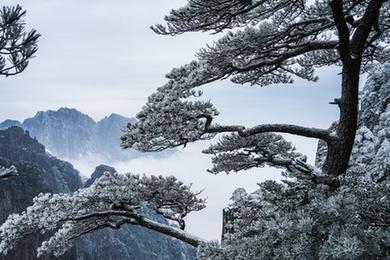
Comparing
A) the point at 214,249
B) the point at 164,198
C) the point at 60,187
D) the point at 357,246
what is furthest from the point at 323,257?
the point at 60,187

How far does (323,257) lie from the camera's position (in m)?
2.74

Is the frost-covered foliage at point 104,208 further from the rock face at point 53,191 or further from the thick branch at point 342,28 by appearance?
the rock face at point 53,191

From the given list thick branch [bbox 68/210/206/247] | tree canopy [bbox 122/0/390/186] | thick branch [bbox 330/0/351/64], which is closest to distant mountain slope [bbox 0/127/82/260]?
thick branch [bbox 68/210/206/247]

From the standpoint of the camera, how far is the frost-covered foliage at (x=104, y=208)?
827 centimetres

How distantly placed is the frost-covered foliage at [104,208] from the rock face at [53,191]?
4760cm

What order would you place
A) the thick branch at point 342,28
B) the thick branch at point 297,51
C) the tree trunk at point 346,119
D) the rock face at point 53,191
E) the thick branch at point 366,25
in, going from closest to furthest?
the thick branch at point 342,28 < the thick branch at point 366,25 < the tree trunk at point 346,119 < the thick branch at point 297,51 < the rock face at point 53,191

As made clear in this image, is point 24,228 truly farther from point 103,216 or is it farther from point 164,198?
point 164,198

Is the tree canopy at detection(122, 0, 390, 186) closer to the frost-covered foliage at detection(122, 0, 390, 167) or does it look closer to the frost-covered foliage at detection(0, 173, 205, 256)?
the frost-covered foliage at detection(122, 0, 390, 167)

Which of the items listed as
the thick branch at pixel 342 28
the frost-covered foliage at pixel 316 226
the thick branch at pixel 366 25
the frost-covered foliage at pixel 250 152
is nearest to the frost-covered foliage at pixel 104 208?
the frost-covered foliage at pixel 250 152

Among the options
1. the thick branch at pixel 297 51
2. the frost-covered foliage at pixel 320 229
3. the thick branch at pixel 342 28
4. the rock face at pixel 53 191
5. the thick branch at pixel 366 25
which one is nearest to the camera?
the frost-covered foliage at pixel 320 229

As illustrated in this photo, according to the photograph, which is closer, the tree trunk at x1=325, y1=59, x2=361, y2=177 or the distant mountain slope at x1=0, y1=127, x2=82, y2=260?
the tree trunk at x1=325, y1=59, x2=361, y2=177

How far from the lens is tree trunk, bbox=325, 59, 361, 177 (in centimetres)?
594

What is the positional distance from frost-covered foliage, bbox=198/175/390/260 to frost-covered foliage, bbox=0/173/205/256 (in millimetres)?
4937

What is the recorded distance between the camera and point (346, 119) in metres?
5.98
